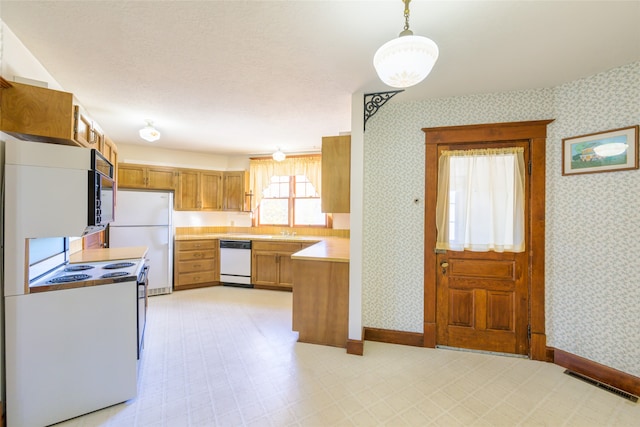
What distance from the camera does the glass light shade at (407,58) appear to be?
4.12 ft

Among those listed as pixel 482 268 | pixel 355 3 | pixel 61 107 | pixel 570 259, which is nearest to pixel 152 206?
pixel 61 107

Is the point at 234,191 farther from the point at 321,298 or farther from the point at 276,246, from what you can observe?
the point at 321,298

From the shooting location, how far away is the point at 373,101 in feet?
8.39

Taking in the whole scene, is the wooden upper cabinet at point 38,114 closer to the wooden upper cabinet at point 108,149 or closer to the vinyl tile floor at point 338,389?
the wooden upper cabinet at point 108,149

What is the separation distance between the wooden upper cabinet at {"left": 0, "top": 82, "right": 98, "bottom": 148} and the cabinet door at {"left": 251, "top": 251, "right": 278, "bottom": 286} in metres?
3.14

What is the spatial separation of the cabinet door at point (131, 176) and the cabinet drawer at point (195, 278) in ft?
5.48

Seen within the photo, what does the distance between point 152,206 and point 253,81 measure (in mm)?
Answer: 3033

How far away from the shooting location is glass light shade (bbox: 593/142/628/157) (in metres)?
2.08

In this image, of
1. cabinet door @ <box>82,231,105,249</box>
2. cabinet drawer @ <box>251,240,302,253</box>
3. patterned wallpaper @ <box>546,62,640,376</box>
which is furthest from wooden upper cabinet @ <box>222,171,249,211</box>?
patterned wallpaper @ <box>546,62,640,376</box>

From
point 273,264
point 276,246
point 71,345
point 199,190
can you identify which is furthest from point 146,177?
point 71,345

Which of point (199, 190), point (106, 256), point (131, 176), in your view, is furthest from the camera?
point (199, 190)

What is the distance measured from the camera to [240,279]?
4746mm

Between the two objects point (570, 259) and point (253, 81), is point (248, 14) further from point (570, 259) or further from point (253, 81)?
point (570, 259)

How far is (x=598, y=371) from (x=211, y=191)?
546 cm
